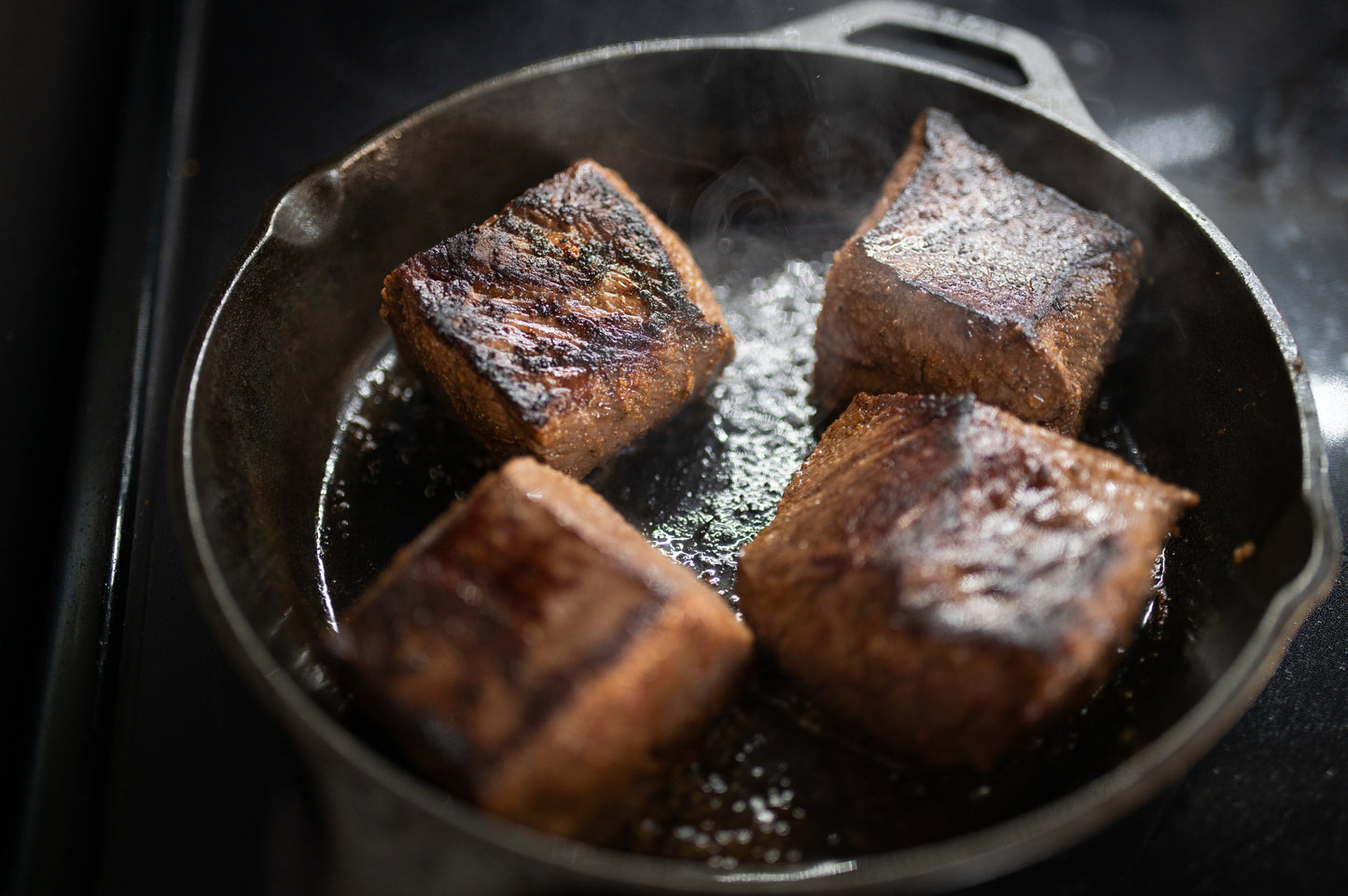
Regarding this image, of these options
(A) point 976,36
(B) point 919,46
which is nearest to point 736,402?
(A) point 976,36

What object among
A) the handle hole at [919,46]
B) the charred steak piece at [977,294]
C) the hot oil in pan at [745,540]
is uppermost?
the handle hole at [919,46]

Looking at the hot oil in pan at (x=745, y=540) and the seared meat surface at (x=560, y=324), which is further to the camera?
the seared meat surface at (x=560, y=324)

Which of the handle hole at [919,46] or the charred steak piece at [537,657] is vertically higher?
the handle hole at [919,46]

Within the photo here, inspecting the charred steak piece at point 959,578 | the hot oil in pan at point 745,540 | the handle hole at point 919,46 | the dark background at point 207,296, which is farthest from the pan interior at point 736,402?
the handle hole at point 919,46

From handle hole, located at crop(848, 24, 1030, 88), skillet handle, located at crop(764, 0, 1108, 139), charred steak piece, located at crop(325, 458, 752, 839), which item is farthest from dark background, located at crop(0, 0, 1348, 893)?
skillet handle, located at crop(764, 0, 1108, 139)

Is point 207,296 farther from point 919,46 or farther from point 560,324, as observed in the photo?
point 919,46

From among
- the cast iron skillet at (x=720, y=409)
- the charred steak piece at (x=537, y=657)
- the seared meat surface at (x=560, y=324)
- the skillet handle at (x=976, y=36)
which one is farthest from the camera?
the skillet handle at (x=976, y=36)

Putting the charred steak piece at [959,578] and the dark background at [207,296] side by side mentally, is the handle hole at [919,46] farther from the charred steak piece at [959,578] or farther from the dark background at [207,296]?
the charred steak piece at [959,578]
